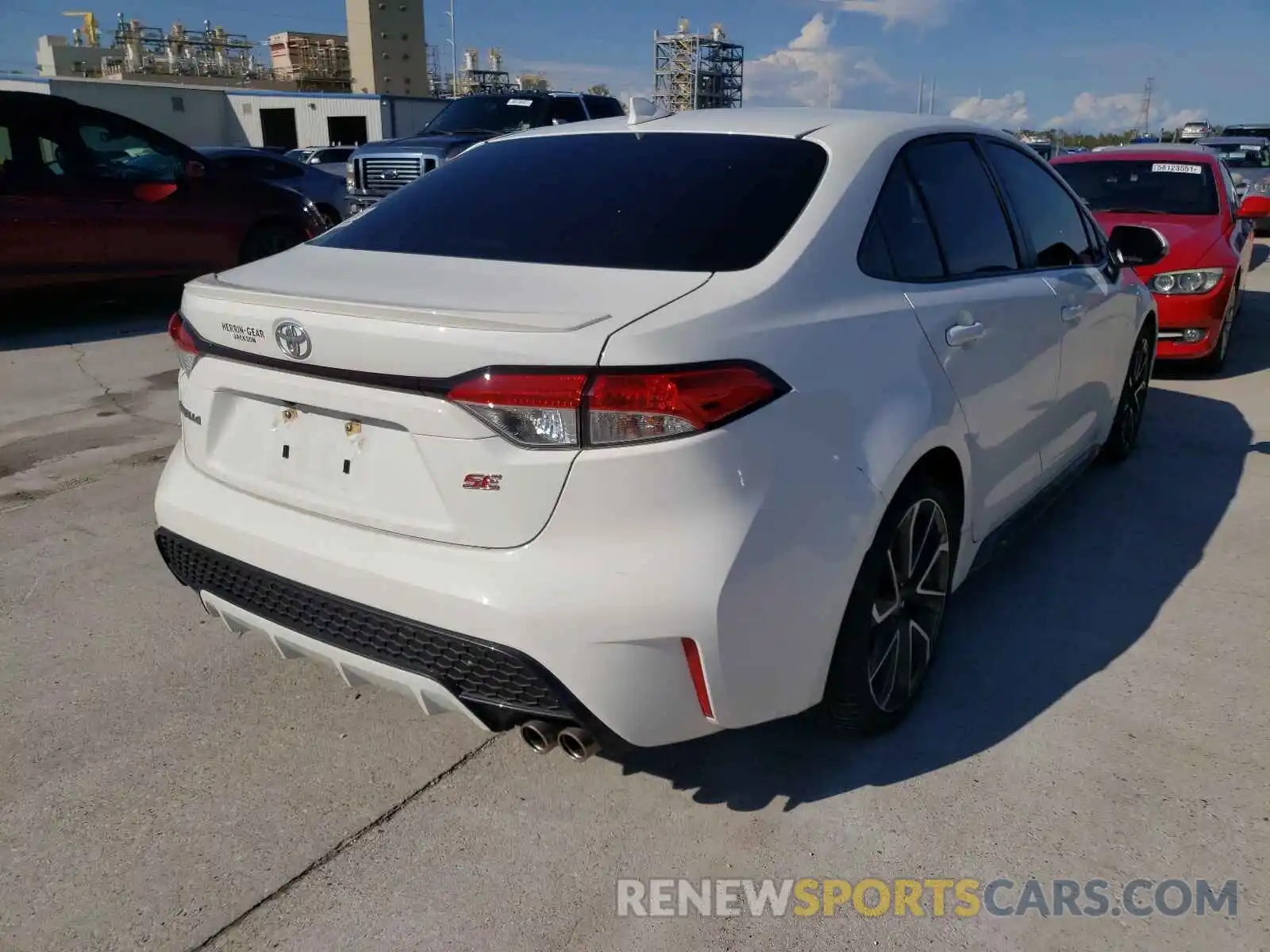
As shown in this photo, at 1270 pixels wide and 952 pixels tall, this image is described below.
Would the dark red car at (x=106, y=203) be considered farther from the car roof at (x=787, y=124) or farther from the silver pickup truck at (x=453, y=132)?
the car roof at (x=787, y=124)

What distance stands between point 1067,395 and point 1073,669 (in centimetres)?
107

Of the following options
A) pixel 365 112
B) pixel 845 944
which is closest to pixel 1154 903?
pixel 845 944

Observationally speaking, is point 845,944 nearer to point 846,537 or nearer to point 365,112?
point 846,537

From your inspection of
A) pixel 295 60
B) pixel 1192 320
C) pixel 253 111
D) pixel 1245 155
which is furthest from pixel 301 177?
pixel 295 60

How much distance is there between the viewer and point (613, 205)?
2711 millimetres

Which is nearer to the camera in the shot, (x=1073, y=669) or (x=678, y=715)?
(x=678, y=715)

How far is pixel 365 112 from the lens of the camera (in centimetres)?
4959

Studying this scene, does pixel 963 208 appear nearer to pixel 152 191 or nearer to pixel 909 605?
pixel 909 605

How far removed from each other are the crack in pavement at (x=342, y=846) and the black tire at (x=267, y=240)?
7.44 m

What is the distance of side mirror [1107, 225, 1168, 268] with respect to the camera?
4.50 metres

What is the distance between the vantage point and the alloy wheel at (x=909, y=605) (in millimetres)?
2570

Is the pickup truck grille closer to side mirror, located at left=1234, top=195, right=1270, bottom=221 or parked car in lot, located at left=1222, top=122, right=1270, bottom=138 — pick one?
side mirror, located at left=1234, top=195, right=1270, bottom=221

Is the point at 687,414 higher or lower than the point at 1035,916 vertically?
higher

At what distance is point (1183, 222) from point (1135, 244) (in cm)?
351
